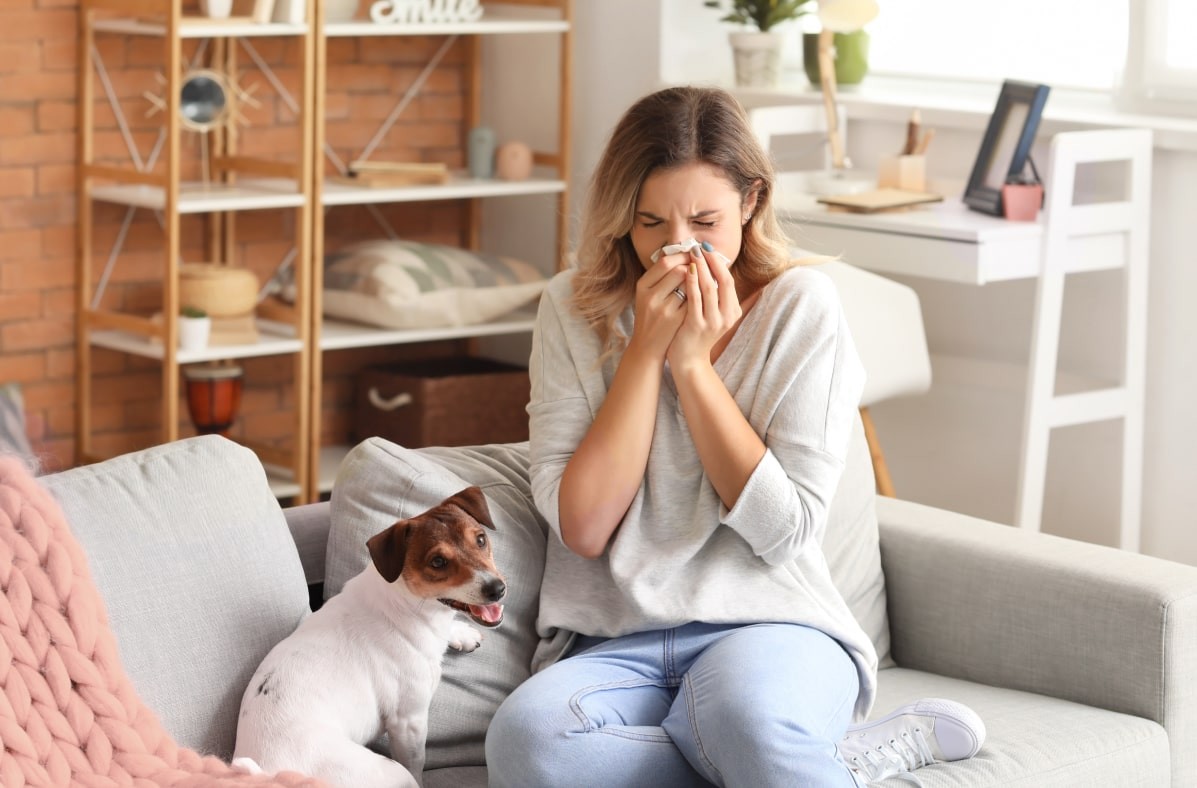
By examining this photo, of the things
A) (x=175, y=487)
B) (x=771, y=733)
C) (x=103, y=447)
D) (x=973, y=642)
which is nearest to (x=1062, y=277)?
(x=973, y=642)

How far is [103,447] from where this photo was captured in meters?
3.95

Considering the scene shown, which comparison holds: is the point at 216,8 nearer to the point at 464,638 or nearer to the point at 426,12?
the point at 426,12

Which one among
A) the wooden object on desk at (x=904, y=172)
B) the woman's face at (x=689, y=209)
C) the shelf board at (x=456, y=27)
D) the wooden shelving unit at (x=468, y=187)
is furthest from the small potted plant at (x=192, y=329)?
the woman's face at (x=689, y=209)

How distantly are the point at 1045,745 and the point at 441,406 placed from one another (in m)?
2.33

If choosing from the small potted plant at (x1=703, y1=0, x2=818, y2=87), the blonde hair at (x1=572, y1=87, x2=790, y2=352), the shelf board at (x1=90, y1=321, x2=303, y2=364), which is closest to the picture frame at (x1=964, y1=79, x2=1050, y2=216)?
the small potted plant at (x1=703, y1=0, x2=818, y2=87)

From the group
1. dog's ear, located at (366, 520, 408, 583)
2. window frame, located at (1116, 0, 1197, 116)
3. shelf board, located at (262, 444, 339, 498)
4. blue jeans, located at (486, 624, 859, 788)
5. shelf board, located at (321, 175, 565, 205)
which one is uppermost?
window frame, located at (1116, 0, 1197, 116)

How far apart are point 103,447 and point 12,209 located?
0.62 metres

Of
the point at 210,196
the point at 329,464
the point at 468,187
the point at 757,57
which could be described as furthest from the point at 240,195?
the point at 757,57

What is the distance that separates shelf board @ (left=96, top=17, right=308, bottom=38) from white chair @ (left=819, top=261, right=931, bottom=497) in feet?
4.71

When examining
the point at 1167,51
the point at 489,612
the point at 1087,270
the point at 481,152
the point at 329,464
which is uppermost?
the point at 1167,51

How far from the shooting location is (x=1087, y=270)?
3.33 m

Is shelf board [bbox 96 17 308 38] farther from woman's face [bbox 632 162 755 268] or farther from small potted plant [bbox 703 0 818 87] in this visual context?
woman's face [bbox 632 162 755 268]

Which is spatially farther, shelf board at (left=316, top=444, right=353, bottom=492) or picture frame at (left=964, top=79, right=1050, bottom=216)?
shelf board at (left=316, top=444, right=353, bottom=492)

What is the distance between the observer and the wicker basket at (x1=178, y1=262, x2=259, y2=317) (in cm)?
367
